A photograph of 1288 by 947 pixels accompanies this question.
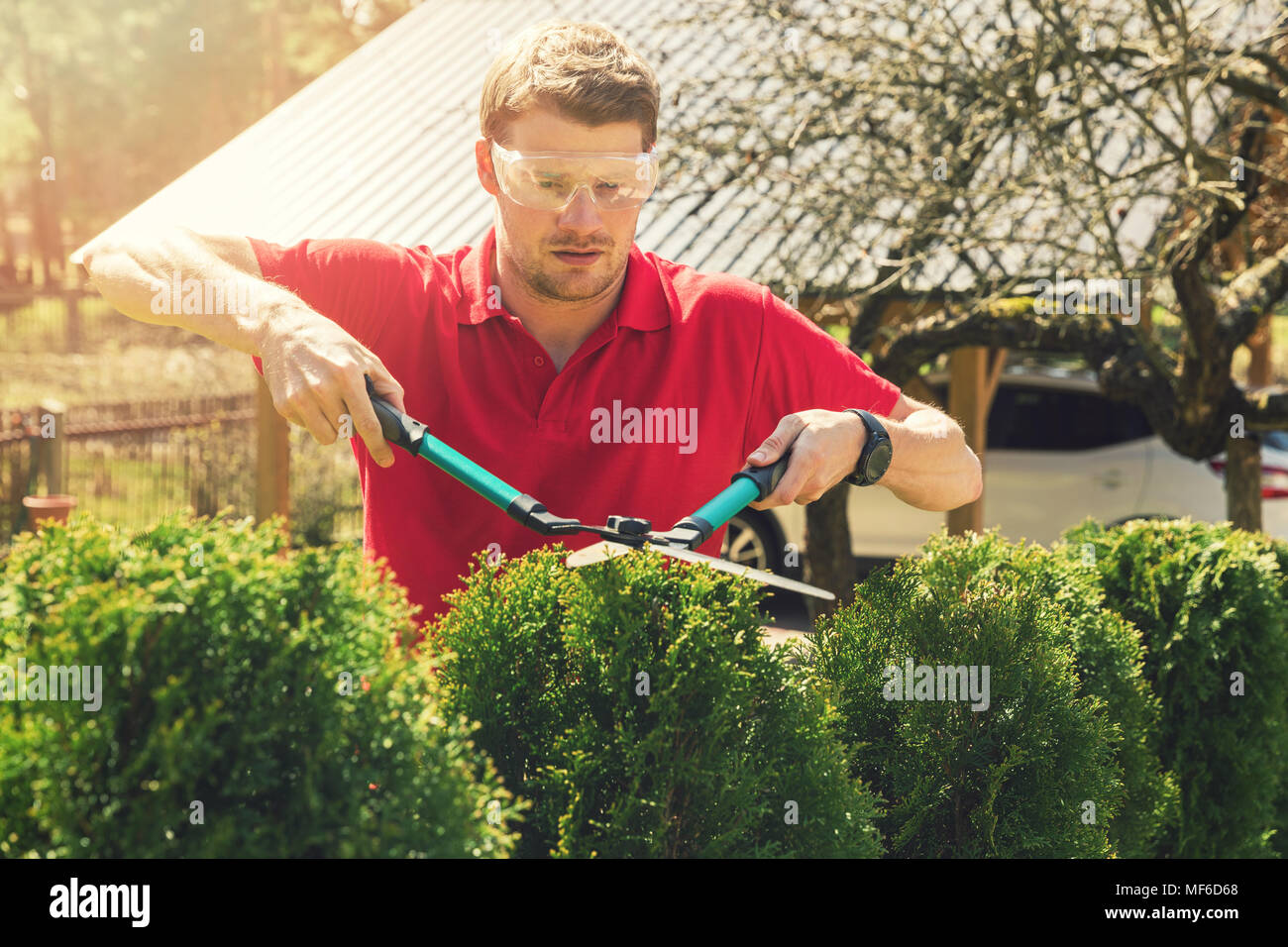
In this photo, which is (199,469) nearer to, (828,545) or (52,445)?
(52,445)

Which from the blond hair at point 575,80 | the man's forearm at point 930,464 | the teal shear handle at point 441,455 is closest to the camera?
the teal shear handle at point 441,455

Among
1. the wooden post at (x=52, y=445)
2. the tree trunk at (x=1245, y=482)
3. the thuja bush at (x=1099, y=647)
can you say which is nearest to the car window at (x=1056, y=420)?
the tree trunk at (x=1245, y=482)

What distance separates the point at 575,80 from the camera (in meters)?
2.60

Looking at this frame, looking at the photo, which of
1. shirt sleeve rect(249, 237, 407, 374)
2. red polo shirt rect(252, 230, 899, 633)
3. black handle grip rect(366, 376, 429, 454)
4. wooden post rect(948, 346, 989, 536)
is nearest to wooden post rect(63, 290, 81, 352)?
wooden post rect(948, 346, 989, 536)

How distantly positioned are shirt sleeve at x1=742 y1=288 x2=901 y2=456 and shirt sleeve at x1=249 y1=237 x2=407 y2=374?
0.90 meters

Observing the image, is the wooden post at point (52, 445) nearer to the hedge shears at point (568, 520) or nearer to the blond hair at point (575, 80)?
the blond hair at point (575, 80)

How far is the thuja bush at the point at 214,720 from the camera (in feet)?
5.04

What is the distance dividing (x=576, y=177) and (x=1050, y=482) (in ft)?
28.6

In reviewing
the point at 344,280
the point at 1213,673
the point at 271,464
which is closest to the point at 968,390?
the point at 271,464

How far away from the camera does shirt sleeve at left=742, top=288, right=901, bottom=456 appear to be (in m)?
3.05

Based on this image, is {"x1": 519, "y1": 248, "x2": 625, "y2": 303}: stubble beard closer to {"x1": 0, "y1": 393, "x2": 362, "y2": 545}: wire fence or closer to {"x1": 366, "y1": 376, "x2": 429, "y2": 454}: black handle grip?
{"x1": 366, "y1": 376, "x2": 429, "y2": 454}: black handle grip

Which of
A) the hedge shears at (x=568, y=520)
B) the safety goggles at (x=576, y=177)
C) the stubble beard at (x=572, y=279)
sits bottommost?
the hedge shears at (x=568, y=520)

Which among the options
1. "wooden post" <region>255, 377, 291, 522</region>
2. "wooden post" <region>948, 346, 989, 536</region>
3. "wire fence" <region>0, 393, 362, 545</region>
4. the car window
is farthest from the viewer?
"wire fence" <region>0, 393, 362, 545</region>
